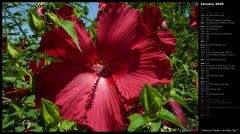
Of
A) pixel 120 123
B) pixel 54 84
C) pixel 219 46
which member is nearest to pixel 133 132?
pixel 120 123

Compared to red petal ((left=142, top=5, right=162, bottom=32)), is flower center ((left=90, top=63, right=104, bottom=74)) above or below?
below

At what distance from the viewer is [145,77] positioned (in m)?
0.64

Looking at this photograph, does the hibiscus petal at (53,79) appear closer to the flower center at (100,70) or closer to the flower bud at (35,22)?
the flower center at (100,70)

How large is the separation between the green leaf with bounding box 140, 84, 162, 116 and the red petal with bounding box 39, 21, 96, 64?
0.13m

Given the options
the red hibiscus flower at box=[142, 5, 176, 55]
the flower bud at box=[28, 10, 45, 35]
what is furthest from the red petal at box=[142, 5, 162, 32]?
the flower bud at box=[28, 10, 45, 35]

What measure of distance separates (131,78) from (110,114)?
8cm

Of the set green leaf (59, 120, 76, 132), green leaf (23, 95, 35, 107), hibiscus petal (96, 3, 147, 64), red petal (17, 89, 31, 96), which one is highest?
hibiscus petal (96, 3, 147, 64)

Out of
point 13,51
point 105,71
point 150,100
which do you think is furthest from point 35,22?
point 150,100

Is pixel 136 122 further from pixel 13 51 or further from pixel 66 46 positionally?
pixel 13 51

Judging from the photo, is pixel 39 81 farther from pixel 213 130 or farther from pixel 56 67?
pixel 213 130

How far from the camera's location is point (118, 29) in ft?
2.18

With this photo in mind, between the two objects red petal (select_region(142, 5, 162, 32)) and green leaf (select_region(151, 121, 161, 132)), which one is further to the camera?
red petal (select_region(142, 5, 162, 32))

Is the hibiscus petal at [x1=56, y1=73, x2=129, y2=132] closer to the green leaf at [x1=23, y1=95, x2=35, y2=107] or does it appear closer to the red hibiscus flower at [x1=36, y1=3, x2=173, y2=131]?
the red hibiscus flower at [x1=36, y1=3, x2=173, y2=131]

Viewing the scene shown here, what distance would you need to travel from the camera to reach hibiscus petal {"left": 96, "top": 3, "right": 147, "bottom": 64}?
0.64 meters
